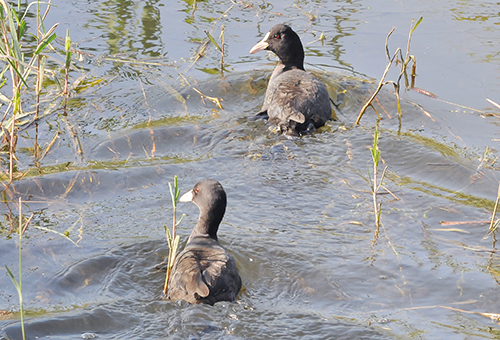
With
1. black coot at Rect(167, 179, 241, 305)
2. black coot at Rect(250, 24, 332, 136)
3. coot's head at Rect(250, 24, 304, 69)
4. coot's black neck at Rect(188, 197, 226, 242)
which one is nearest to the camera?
black coot at Rect(167, 179, 241, 305)

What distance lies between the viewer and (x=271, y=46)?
809 cm

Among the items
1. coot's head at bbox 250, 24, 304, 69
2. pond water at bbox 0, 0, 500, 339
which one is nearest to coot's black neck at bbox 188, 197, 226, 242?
pond water at bbox 0, 0, 500, 339

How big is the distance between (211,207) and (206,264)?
1.95 feet

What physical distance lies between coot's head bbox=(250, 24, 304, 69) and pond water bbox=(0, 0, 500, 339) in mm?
405

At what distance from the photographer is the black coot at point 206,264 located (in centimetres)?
398

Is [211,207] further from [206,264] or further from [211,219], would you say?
[206,264]

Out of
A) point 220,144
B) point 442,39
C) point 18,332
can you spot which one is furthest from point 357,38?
point 18,332

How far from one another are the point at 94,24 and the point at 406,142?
16.5 feet

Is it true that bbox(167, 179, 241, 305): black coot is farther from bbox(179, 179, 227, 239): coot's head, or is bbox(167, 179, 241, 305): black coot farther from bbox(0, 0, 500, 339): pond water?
bbox(0, 0, 500, 339): pond water

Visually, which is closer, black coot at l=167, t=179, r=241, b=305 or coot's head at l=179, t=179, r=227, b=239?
black coot at l=167, t=179, r=241, b=305

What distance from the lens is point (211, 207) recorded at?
466cm

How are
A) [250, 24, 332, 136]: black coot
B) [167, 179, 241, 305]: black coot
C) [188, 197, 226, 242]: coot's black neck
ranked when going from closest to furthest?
[167, 179, 241, 305]: black coot, [188, 197, 226, 242]: coot's black neck, [250, 24, 332, 136]: black coot

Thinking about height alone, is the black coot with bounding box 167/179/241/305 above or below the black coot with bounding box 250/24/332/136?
below

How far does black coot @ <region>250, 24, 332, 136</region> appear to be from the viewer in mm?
6777
